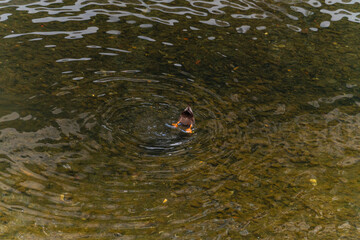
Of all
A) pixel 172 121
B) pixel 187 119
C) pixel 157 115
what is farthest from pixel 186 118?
pixel 157 115

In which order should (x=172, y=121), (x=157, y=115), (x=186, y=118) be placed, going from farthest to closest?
(x=157, y=115)
(x=172, y=121)
(x=186, y=118)

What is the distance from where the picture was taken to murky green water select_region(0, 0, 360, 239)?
4.57 m

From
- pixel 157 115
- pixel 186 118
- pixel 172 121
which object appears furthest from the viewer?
pixel 157 115

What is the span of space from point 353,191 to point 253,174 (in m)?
1.33

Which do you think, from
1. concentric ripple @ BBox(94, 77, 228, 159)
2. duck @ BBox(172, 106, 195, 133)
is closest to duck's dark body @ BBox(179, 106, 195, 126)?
duck @ BBox(172, 106, 195, 133)

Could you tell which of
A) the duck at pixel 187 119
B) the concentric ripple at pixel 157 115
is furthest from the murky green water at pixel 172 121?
the duck at pixel 187 119

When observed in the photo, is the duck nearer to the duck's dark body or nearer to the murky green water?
the duck's dark body

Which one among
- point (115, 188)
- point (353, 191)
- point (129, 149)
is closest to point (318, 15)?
point (353, 191)

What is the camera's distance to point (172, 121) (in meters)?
6.25

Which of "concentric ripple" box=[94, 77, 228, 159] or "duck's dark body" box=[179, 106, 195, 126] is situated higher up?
"duck's dark body" box=[179, 106, 195, 126]

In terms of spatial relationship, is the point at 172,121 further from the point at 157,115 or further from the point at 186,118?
the point at 186,118

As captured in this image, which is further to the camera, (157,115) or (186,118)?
(157,115)

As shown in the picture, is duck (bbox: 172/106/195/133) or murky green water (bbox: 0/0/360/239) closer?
murky green water (bbox: 0/0/360/239)

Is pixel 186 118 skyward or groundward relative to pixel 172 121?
skyward
